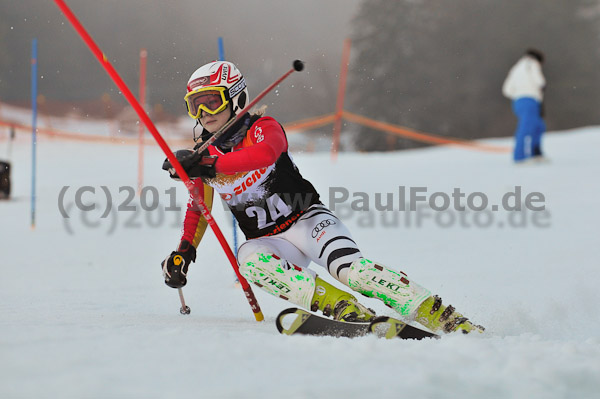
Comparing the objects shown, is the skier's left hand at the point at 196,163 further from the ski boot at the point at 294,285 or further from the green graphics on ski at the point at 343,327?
the green graphics on ski at the point at 343,327

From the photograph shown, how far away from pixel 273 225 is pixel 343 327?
0.82 m

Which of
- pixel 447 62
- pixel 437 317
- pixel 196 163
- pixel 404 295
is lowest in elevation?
pixel 437 317

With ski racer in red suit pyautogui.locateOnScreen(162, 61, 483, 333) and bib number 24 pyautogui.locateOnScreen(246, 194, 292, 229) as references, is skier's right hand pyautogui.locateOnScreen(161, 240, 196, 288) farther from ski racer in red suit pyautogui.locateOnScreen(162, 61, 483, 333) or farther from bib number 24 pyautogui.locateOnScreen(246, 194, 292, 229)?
bib number 24 pyautogui.locateOnScreen(246, 194, 292, 229)

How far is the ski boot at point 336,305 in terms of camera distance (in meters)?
2.79

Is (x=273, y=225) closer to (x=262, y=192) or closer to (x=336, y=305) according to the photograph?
(x=262, y=192)

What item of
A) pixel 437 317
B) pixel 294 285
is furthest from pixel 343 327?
pixel 437 317

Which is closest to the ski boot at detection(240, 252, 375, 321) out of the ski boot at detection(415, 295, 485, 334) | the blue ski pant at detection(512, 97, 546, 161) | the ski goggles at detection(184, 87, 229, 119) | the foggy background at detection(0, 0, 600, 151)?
the ski boot at detection(415, 295, 485, 334)

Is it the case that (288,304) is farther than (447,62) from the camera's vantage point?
No

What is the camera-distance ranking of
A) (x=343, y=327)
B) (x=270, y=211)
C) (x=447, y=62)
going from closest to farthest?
(x=343, y=327)
(x=270, y=211)
(x=447, y=62)

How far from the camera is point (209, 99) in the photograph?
307cm

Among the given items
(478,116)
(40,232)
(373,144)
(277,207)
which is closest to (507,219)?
(277,207)

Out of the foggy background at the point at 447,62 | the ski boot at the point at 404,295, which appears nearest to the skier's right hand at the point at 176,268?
the ski boot at the point at 404,295

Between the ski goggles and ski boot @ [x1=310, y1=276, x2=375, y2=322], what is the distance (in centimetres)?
100

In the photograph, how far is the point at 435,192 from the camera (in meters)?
8.73
